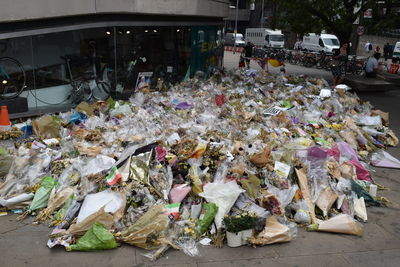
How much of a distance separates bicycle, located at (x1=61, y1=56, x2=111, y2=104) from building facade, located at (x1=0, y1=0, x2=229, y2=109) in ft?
0.08

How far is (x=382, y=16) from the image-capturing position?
1567 centimetres

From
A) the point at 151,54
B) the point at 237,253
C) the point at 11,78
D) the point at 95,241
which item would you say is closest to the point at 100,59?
the point at 151,54

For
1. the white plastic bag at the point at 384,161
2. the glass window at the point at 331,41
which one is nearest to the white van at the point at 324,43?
the glass window at the point at 331,41

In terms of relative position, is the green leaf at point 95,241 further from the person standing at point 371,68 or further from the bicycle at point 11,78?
the person standing at point 371,68

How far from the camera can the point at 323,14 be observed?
16.5 m

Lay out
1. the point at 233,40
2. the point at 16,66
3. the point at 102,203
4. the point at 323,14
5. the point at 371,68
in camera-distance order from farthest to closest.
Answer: the point at 233,40 < the point at 323,14 < the point at 371,68 < the point at 16,66 < the point at 102,203

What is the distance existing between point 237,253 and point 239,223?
0.29 meters

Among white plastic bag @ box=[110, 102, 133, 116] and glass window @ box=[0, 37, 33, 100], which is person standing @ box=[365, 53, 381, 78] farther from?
glass window @ box=[0, 37, 33, 100]

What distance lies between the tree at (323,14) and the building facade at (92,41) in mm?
5704

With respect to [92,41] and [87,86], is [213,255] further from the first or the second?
[92,41]

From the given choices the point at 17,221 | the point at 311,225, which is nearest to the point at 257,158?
the point at 311,225

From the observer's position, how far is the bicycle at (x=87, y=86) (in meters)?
8.98

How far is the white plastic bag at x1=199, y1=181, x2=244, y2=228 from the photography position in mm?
4242

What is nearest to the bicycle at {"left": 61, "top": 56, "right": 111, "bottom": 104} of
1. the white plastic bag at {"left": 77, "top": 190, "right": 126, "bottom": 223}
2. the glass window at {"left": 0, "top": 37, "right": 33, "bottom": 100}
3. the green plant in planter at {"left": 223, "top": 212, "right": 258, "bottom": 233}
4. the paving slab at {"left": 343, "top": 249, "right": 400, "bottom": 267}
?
Result: the glass window at {"left": 0, "top": 37, "right": 33, "bottom": 100}
